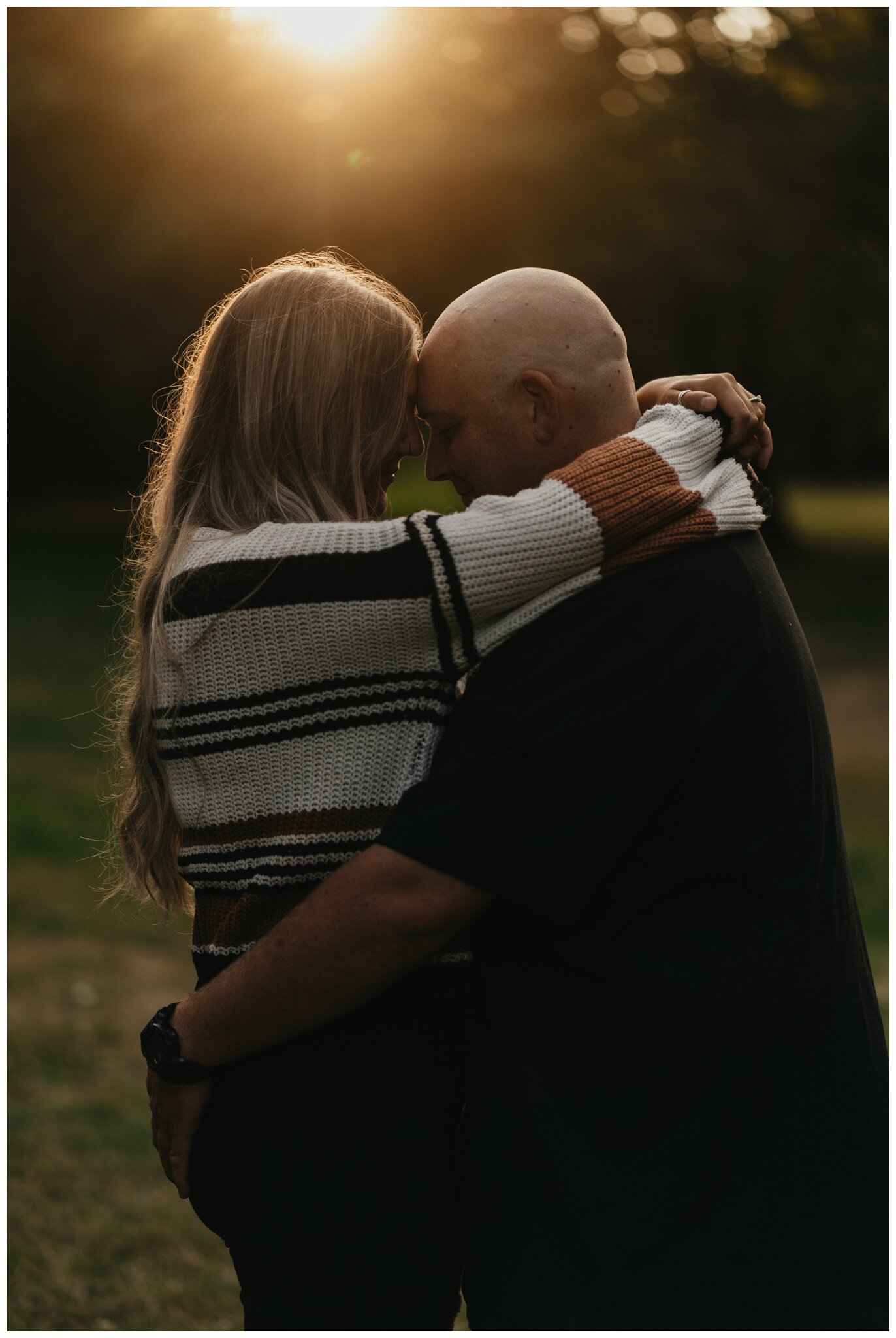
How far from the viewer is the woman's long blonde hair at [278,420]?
6.73 feet

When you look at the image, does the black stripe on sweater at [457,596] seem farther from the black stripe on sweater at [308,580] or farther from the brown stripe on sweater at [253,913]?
the brown stripe on sweater at [253,913]

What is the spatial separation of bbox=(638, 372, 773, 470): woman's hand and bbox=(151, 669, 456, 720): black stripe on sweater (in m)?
0.74

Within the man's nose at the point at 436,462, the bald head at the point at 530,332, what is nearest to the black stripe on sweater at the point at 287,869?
the man's nose at the point at 436,462

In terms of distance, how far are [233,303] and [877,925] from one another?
631 cm

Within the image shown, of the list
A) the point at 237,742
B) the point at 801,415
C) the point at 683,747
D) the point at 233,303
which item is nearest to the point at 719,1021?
the point at 683,747

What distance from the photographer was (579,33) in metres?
14.8

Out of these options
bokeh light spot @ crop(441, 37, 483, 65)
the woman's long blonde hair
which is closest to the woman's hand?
the woman's long blonde hair

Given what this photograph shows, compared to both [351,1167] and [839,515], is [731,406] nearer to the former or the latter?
[351,1167]

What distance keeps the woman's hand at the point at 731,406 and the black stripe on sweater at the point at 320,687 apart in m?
0.74

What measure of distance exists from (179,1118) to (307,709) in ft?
2.49

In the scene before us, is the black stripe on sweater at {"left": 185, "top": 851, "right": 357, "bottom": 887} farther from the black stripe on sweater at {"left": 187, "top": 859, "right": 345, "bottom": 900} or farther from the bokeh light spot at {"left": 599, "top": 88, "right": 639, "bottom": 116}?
the bokeh light spot at {"left": 599, "top": 88, "right": 639, "bottom": 116}

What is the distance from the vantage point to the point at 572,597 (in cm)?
179

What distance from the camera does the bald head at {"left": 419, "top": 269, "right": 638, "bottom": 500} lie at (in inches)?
81.2

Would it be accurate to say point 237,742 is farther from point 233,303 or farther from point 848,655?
point 848,655
